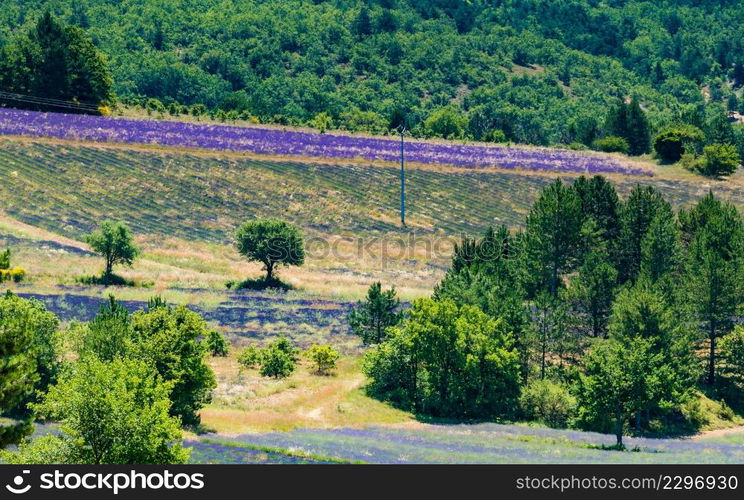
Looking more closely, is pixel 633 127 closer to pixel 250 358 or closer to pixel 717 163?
pixel 717 163

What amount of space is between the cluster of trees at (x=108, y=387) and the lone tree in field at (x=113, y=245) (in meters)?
29.4

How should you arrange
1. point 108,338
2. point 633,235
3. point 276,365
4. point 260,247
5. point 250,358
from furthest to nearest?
point 260,247
point 633,235
point 250,358
point 276,365
point 108,338

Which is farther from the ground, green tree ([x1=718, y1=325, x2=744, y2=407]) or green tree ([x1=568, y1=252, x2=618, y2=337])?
green tree ([x1=568, y1=252, x2=618, y2=337])

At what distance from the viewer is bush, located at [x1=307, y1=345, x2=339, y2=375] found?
3056 inches

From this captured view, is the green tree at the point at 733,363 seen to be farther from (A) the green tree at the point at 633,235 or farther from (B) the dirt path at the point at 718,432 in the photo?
(A) the green tree at the point at 633,235

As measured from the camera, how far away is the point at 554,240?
93250mm

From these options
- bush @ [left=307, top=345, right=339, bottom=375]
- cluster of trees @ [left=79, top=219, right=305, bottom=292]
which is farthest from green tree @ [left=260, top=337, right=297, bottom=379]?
cluster of trees @ [left=79, top=219, right=305, bottom=292]

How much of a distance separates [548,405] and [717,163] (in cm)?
7939

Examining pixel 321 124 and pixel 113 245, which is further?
pixel 321 124

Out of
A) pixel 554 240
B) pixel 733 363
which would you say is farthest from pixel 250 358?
pixel 733 363

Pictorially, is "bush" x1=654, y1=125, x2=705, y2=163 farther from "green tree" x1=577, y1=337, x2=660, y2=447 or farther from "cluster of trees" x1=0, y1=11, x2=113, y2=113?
"green tree" x1=577, y1=337, x2=660, y2=447

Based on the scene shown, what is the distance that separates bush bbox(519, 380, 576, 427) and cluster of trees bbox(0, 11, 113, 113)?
82193 millimetres

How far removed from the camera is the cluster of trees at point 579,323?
73812 mm

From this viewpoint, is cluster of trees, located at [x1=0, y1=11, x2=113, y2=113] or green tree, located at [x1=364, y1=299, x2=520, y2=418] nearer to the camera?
green tree, located at [x1=364, y1=299, x2=520, y2=418]
